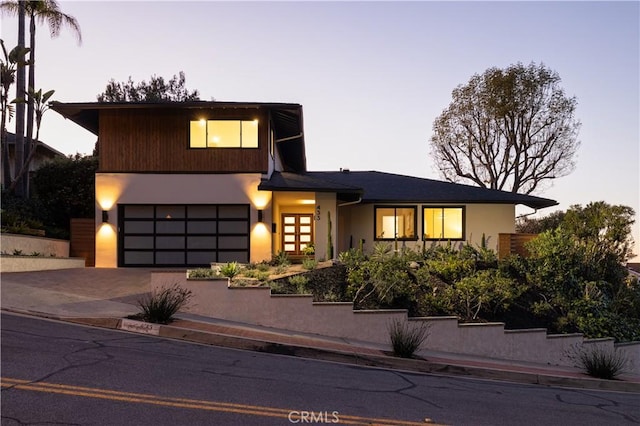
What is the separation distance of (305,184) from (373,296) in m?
7.01

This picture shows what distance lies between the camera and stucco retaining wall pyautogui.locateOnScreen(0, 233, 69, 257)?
59.9 ft

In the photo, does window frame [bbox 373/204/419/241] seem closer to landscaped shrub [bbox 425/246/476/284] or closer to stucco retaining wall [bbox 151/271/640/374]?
landscaped shrub [bbox 425/246/476/284]

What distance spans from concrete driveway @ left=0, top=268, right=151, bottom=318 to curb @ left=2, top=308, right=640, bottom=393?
0.91 m

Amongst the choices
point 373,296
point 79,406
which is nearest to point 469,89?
point 373,296

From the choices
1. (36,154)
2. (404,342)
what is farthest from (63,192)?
(404,342)

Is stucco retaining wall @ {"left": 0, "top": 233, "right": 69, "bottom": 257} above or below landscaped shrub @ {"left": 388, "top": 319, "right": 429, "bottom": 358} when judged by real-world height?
above

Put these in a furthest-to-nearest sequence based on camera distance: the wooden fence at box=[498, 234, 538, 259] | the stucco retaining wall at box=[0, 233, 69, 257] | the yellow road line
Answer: the wooden fence at box=[498, 234, 538, 259] < the stucco retaining wall at box=[0, 233, 69, 257] < the yellow road line

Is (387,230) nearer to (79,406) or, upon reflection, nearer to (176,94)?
(79,406)

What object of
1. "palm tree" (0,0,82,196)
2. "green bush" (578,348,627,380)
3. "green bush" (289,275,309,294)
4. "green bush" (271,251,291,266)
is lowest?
"green bush" (578,348,627,380)

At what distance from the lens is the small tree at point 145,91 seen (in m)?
42.0

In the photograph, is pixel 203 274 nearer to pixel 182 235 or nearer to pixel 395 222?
pixel 182 235

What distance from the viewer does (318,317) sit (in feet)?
43.0

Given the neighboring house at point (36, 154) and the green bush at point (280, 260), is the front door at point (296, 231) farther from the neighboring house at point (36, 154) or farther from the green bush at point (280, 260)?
the neighboring house at point (36, 154)

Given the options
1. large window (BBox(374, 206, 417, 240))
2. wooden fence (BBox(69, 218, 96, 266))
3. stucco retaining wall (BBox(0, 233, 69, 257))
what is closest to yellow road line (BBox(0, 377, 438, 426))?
stucco retaining wall (BBox(0, 233, 69, 257))
